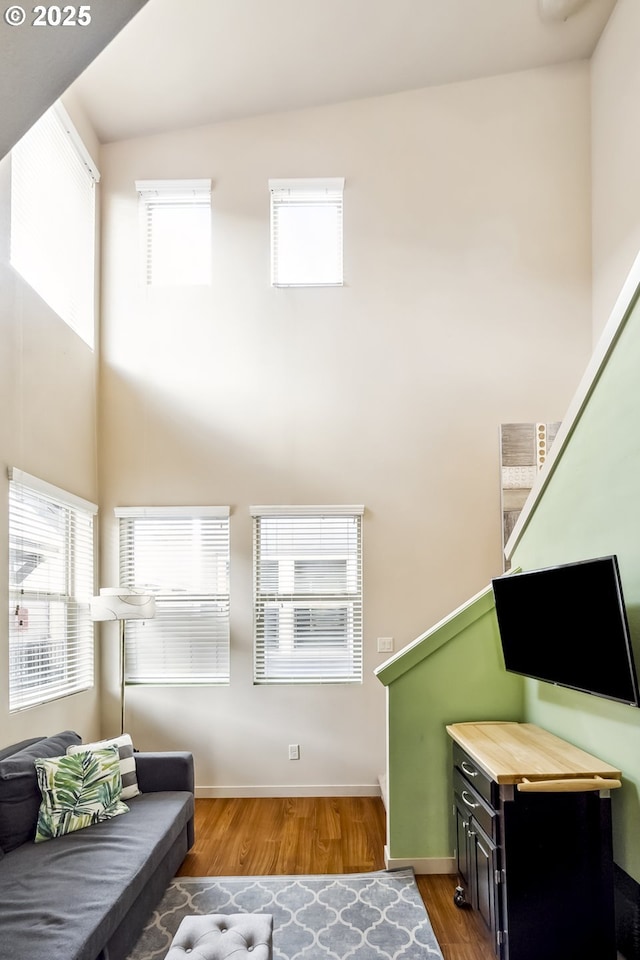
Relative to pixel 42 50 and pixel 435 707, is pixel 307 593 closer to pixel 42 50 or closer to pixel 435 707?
pixel 435 707

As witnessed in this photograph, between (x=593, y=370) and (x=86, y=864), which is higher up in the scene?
(x=593, y=370)

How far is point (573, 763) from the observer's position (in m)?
2.64

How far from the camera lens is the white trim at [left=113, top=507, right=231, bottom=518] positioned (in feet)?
16.8

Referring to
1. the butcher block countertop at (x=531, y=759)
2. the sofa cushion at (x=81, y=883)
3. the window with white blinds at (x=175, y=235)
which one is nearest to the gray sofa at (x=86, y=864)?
the sofa cushion at (x=81, y=883)

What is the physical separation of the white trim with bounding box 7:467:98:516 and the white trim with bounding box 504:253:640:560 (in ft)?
9.16

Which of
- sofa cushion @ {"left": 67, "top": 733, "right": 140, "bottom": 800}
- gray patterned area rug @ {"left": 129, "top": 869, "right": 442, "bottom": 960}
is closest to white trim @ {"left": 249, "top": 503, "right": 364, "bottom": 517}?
sofa cushion @ {"left": 67, "top": 733, "right": 140, "bottom": 800}

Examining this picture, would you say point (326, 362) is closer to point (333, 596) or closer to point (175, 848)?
point (333, 596)

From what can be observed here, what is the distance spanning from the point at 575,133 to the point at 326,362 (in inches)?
106

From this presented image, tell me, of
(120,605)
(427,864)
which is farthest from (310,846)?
(120,605)

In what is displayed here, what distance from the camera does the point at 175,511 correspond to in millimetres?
5113

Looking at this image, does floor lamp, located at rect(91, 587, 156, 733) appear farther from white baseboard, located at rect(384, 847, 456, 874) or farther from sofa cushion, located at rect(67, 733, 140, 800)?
white baseboard, located at rect(384, 847, 456, 874)

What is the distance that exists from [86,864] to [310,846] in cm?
158

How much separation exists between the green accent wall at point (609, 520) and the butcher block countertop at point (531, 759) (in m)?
0.08

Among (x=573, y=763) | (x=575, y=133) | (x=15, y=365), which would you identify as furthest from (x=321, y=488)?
(x=575, y=133)
